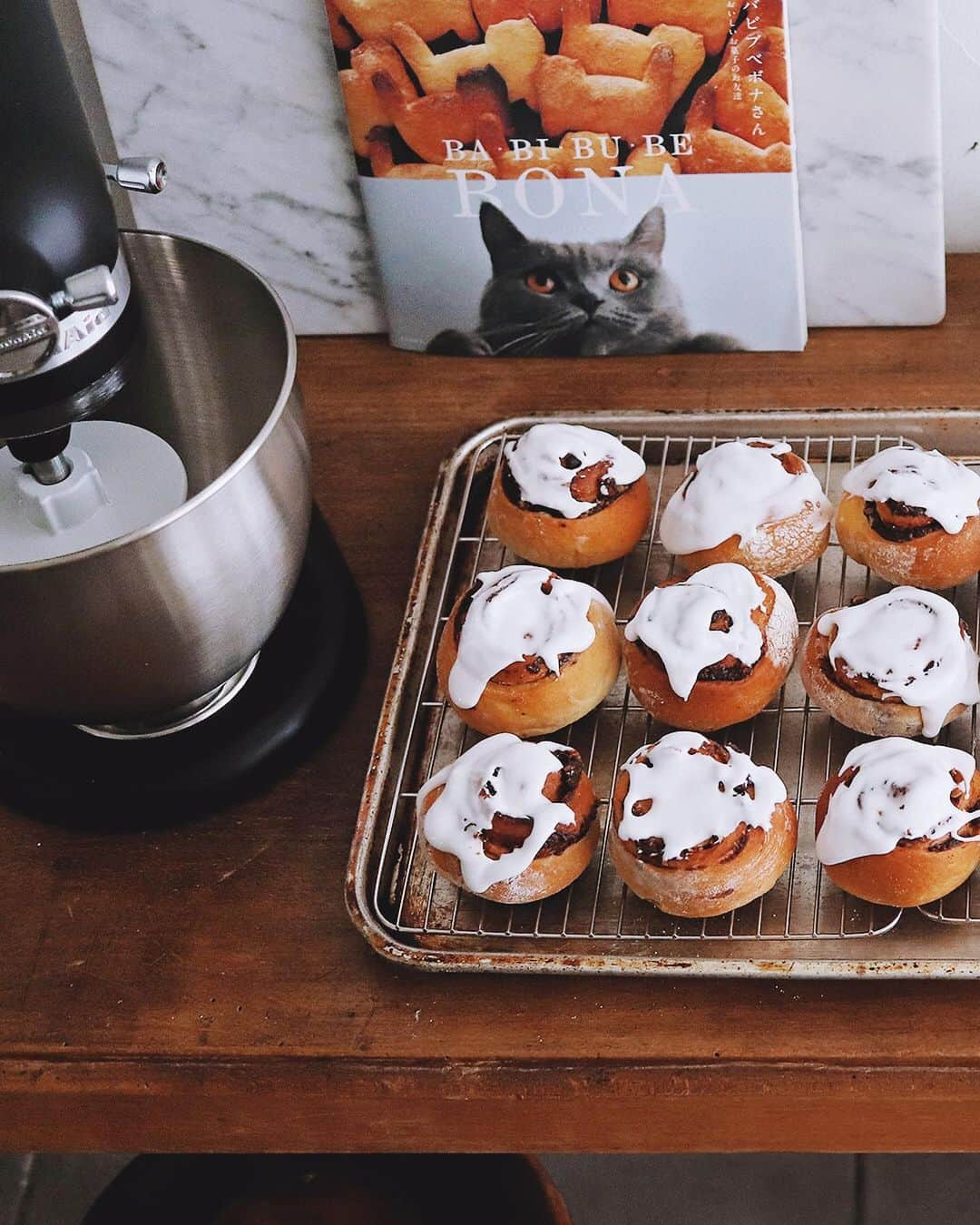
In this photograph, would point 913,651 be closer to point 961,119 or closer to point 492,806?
point 492,806

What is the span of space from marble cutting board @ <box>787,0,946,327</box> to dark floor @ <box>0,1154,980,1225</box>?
994mm

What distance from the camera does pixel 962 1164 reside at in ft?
5.19

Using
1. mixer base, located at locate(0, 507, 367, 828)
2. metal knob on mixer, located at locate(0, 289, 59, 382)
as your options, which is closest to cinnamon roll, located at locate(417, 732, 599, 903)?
mixer base, located at locate(0, 507, 367, 828)

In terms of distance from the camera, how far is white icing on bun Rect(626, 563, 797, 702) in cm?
86

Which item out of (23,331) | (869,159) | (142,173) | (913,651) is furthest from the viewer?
(869,159)

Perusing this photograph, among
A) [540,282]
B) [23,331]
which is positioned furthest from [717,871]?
[540,282]

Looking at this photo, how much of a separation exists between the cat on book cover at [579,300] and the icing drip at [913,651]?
36 centimetres

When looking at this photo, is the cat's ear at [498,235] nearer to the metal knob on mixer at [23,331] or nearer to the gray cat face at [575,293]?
→ the gray cat face at [575,293]

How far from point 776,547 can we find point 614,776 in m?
0.20

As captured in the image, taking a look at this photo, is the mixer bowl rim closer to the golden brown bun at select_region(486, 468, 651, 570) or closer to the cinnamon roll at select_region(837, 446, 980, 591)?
the golden brown bun at select_region(486, 468, 651, 570)

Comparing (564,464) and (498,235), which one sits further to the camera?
(498,235)

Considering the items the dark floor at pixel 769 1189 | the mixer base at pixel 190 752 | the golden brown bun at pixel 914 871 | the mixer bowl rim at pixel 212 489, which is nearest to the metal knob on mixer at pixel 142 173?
the mixer bowl rim at pixel 212 489

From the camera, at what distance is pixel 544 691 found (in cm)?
88

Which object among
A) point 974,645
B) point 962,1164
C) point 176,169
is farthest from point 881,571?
point 962,1164
